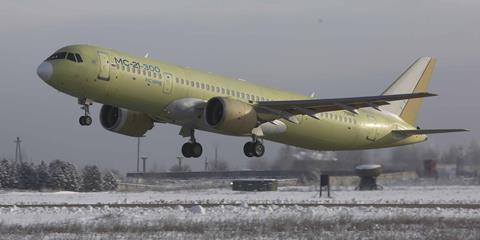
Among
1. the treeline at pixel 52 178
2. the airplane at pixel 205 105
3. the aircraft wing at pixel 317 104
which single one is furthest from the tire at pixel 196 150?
the treeline at pixel 52 178

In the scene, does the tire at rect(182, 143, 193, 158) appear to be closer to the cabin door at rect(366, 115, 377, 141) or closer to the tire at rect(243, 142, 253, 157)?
the tire at rect(243, 142, 253, 157)

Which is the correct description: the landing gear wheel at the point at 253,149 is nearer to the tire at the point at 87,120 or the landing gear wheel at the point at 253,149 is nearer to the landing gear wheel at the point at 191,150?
the landing gear wheel at the point at 191,150

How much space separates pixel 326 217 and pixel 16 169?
70.7m

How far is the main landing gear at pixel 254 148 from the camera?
150 feet

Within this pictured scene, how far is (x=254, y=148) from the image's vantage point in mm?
45594

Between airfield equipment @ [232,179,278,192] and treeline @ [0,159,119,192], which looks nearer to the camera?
airfield equipment @ [232,179,278,192]

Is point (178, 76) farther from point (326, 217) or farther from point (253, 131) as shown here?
point (326, 217)

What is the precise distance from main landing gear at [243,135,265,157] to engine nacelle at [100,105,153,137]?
565cm

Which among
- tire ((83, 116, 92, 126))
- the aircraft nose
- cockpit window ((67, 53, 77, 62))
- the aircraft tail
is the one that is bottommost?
tire ((83, 116, 92, 126))

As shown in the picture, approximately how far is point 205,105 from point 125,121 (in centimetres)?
593

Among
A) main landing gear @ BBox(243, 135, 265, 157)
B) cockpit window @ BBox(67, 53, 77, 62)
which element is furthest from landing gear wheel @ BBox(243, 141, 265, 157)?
cockpit window @ BBox(67, 53, 77, 62)

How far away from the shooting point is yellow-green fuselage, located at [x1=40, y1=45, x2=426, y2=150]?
126 feet

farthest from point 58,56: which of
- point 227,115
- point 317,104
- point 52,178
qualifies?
point 52,178

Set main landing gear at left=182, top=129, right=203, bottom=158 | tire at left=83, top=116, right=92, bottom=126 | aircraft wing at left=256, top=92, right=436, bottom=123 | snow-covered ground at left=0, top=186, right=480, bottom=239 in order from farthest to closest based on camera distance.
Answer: main landing gear at left=182, top=129, right=203, bottom=158
aircraft wing at left=256, top=92, right=436, bottom=123
tire at left=83, top=116, right=92, bottom=126
snow-covered ground at left=0, top=186, right=480, bottom=239
